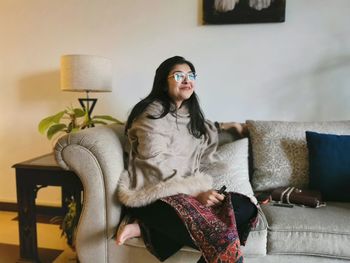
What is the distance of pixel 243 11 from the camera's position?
2033 millimetres

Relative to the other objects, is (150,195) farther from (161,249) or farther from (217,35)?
(217,35)

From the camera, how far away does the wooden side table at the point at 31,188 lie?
1.52 metres

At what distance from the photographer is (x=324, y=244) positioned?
1260mm

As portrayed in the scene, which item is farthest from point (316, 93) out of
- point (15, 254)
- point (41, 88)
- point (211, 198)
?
point (15, 254)

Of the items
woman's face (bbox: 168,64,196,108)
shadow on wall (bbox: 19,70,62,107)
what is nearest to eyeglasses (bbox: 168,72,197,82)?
woman's face (bbox: 168,64,196,108)

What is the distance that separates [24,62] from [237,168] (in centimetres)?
186

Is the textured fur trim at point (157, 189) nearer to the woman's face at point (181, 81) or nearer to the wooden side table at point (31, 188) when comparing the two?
the wooden side table at point (31, 188)

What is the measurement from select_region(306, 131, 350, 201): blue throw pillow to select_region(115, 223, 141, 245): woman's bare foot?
97 centimetres

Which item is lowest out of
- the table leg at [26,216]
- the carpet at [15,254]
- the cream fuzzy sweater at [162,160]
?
the carpet at [15,254]

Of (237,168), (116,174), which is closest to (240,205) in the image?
(237,168)

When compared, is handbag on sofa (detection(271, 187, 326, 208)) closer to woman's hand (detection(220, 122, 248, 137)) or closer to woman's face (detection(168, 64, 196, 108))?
woman's hand (detection(220, 122, 248, 137))

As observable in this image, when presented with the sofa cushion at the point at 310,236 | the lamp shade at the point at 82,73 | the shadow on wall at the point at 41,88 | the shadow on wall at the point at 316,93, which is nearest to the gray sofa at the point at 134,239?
the sofa cushion at the point at 310,236

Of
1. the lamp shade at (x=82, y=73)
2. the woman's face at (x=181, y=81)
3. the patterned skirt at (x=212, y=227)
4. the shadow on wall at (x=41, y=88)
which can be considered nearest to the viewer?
the patterned skirt at (x=212, y=227)

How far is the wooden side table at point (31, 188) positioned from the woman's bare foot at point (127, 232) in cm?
37
